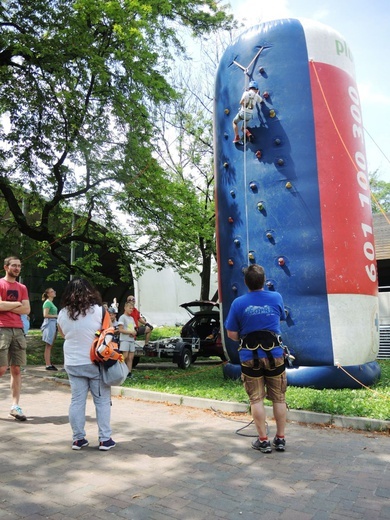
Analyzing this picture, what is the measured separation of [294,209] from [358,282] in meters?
1.62

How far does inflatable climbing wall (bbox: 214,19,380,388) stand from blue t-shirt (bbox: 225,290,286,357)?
2.96 metres

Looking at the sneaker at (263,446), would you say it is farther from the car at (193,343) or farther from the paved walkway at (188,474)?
the car at (193,343)

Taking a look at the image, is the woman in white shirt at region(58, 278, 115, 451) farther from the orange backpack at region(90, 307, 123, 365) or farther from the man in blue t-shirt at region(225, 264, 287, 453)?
the man in blue t-shirt at region(225, 264, 287, 453)

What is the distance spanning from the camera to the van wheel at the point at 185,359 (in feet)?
39.2

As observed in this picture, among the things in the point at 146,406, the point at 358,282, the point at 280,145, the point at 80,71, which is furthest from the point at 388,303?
the point at 80,71

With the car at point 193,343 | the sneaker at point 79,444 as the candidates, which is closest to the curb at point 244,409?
the sneaker at point 79,444

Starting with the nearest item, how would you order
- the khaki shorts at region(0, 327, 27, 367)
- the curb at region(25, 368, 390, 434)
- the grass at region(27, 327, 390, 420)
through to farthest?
the curb at region(25, 368, 390, 434) → the khaki shorts at region(0, 327, 27, 367) → the grass at region(27, 327, 390, 420)

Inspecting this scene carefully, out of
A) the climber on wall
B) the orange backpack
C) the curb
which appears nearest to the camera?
the orange backpack

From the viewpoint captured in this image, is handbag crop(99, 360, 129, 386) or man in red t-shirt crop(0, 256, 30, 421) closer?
handbag crop(99, 360, 129, 386)

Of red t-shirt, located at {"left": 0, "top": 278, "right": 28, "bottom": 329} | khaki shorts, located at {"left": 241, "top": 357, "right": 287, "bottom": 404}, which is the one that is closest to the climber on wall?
red t-shirt, located at {"left": 0, "top": 278, "right": 28, "bottom": 329}

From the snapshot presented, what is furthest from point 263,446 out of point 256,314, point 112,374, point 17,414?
point 17,414

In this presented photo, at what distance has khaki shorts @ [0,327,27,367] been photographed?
5.95m

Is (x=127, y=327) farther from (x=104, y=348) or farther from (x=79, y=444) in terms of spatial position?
(x=104, y=348)

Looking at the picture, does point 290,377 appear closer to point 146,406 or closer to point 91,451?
point 146,406
